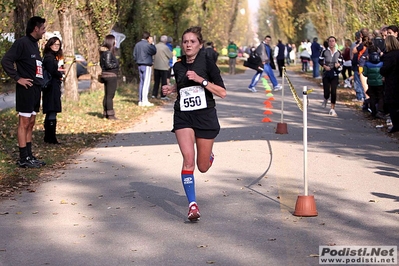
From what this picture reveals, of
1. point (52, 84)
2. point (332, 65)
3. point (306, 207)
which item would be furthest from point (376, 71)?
point (306, 207)

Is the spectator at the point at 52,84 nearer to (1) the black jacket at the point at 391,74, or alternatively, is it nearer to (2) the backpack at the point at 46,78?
(2) the backpack at the point at 46,78

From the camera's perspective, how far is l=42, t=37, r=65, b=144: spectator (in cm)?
1402

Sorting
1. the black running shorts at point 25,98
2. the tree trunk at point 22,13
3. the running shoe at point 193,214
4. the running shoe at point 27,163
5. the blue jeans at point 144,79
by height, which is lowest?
the running shoe at point 27,163

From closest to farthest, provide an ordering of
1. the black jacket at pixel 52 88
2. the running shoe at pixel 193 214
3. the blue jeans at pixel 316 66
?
the running shoe at pixel 193 214, the black jacket at pixel 52 88, the blue jeans at pixel 316 66

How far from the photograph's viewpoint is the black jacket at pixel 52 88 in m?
14.0

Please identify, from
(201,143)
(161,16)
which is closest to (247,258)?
(201,143)

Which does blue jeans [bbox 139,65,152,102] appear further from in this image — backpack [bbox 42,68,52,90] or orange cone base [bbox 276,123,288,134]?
backpack [bbox 42,68,52,90]

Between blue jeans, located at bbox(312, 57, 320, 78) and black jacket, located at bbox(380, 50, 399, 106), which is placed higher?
black jacket, located at bbox(380, 50, 399, 106)

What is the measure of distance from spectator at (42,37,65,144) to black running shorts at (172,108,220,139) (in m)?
6.45

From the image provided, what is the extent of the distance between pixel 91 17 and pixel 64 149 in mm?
12360

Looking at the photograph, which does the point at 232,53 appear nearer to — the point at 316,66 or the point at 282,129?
the point at 316,66

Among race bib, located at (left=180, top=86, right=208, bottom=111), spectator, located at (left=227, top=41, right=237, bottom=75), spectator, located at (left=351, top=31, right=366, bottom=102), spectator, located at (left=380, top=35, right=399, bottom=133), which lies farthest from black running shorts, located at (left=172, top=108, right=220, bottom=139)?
spectator, located at (left=227, top=41, right=237, bottom=75)

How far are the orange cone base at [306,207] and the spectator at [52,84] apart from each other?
734 centimetres

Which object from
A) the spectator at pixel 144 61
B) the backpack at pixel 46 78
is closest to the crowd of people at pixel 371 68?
the spectator at pixel 144 61
